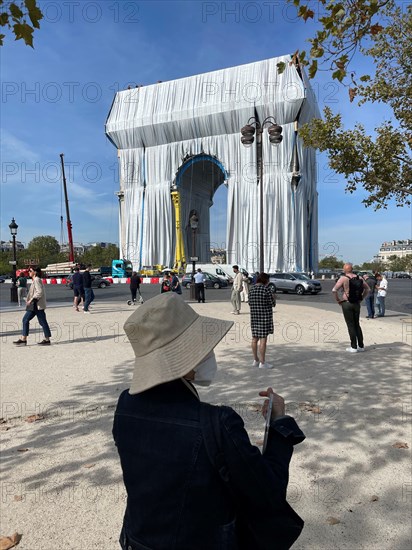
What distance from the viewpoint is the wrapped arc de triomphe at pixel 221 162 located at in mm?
41781

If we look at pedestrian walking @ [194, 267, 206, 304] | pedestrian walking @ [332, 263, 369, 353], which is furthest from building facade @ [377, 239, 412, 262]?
pedestrian walking @ [332, 263, 369, 353]

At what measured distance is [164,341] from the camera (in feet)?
4.41

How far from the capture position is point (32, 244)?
335 feet

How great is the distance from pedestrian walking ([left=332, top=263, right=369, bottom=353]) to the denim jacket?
7.06 meters

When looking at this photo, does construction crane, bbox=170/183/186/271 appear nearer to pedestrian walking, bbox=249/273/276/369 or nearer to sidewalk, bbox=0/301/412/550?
sidewalk, bbox=0/301/412/550

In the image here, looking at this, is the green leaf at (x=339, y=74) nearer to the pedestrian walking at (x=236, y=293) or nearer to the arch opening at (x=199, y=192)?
the pedestrian walking at (x=236, y=293)

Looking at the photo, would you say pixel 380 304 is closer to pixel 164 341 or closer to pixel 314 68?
pixel 314 68

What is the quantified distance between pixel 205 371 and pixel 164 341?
191 millimetres

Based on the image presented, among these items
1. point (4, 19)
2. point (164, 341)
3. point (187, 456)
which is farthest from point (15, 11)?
point (187, 456)

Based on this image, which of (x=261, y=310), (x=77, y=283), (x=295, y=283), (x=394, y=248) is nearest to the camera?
A: (x=261, y=310)

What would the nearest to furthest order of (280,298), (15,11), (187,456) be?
(187,456), (15,11), (280,298)

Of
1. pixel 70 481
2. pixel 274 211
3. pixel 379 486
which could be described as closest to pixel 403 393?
pixel 379 486

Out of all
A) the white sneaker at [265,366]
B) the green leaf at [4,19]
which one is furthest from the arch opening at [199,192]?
the green leaf at [4,19]

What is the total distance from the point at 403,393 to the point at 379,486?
2.64 m
